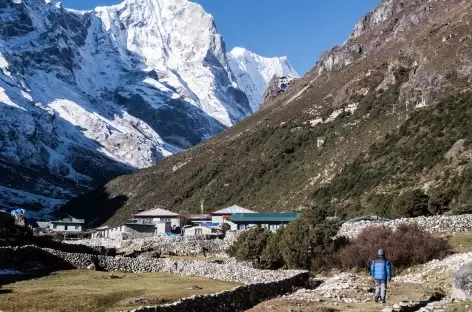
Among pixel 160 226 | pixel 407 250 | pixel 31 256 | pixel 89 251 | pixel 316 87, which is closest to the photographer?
pixel 407 250

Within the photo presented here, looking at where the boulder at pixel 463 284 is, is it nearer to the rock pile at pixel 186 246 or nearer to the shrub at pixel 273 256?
the shrub at pixel 273 256

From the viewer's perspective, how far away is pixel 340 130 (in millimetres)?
115938

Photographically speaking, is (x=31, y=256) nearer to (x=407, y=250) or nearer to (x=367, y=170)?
(x=407, y=250)

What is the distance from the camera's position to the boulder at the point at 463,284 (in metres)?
23.0

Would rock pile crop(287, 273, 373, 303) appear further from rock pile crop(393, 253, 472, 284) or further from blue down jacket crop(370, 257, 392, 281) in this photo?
rock pile crop(393, 253, 472, 284)

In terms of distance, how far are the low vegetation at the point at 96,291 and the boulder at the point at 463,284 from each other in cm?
1309

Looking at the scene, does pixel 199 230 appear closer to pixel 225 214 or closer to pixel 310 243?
pixel 225 214

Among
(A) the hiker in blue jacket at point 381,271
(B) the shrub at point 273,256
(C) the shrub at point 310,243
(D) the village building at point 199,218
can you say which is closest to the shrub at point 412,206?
(C) the shrub at point 310,243

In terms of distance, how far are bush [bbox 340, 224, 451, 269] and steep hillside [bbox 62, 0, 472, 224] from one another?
19.6 m

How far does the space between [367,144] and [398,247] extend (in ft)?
213

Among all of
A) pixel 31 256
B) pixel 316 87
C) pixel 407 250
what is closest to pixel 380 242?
pixel 407 250

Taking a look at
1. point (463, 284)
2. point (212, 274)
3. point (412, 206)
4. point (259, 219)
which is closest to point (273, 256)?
point (212, 274)

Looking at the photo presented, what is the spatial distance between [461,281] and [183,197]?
440 feet

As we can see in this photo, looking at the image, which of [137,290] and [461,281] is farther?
[137,290]
